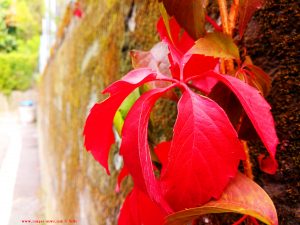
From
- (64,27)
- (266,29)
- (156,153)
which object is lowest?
(156,153)

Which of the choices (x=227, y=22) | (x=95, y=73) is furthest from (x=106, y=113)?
(x=95, y=73)

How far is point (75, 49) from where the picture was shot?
4.99ft

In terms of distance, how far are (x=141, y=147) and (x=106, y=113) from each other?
6 cm

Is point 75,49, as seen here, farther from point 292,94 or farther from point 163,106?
point 292,94

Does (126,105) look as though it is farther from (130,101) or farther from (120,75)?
(120,75)

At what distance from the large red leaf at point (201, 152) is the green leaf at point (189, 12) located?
0.09 meters

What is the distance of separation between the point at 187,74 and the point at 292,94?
12cm

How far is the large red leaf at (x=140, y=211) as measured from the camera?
36 cm

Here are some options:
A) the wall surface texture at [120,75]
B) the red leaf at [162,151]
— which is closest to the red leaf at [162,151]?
the red leaf at [162,151]

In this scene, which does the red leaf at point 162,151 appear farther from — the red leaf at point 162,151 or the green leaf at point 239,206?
the green leaf at point 239,206

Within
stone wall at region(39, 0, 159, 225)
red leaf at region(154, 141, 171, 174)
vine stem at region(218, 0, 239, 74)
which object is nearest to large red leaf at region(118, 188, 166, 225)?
red leaf at region(154, 141, 171, 174)

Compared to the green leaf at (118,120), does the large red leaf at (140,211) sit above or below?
below

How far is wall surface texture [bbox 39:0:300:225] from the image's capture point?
371 millimetres

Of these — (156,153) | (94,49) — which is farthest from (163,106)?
(94,49)
